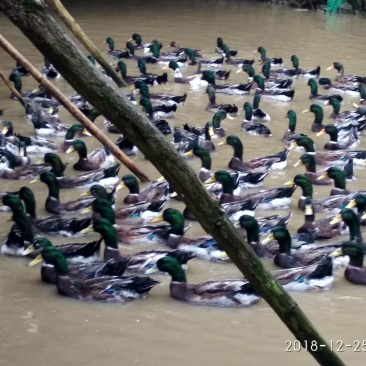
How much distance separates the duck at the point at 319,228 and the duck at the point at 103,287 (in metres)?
1.73

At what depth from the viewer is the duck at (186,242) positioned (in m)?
6.43

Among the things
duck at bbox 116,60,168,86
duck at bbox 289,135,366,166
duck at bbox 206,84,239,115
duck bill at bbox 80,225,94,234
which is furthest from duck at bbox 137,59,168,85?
duck bill at bbox 80,225,94,234

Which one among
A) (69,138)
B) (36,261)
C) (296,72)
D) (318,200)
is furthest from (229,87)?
(36,261)

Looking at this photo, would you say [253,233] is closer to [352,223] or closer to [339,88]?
[352,223]

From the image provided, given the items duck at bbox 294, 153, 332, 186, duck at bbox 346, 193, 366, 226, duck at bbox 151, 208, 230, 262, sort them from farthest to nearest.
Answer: duck at bbox 294, 153, 332, 186 < duck at bbox 346, 193, 366, 226 < duck at bbox 151, 208, 230, 262

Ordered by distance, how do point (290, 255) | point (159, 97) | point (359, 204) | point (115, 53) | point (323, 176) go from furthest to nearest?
1. point (115, 53)
2. point (159, 97)
3. point (323, 176)
4. point (359, 204)
5. point (290, 255)

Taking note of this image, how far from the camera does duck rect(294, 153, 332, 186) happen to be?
8.45 m

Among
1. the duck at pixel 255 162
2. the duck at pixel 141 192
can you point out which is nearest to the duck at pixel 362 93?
the duck at pixel 255 162

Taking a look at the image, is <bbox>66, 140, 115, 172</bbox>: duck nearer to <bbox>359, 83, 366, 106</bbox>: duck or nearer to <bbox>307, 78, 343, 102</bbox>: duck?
<bbox>307, 78, 343, 102</bbox>: duck

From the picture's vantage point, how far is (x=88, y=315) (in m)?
5.57

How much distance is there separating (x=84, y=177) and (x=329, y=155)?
9.19 feet

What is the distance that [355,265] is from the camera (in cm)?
623

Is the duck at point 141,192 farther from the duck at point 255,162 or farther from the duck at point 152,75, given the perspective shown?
the duck at point 152,75

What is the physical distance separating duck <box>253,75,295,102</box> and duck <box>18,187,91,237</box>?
5628 millimetres
